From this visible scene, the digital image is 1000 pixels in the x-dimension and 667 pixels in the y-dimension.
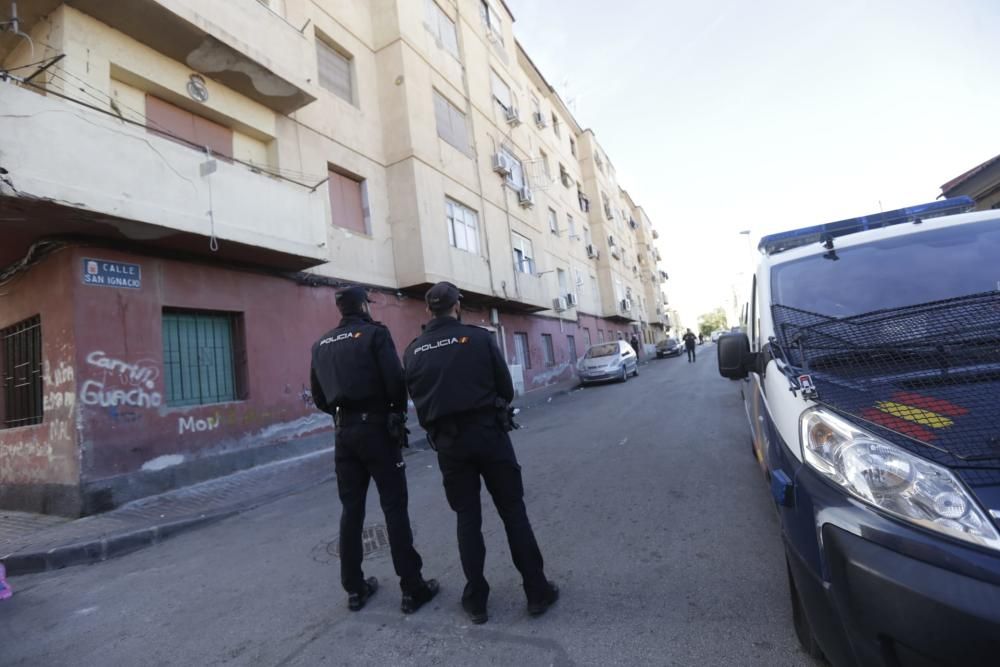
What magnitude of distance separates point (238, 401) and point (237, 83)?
207 inches

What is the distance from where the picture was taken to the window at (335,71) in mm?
10930

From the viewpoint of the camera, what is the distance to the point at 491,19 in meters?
18.9

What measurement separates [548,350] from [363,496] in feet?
56.8

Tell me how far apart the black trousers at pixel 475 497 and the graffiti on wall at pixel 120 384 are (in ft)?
18.9

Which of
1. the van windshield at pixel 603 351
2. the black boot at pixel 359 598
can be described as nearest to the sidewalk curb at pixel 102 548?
the black boot at pixel 359 598

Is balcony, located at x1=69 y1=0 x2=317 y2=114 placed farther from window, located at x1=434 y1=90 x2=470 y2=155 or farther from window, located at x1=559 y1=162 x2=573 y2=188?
window, located at x1=559 y1=162 x2=573 y2=188

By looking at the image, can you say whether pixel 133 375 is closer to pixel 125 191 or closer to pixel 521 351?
pixel 125 191

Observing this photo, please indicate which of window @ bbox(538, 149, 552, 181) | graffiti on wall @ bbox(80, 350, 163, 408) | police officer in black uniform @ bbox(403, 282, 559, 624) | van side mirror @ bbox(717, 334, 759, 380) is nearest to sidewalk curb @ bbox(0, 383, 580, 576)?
graffiti on wall @ bbox(80, 350, 163, 408)

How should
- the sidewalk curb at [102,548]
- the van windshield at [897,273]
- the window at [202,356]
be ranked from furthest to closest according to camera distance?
1. the window at [202,356]
2. the sidewalk curb at [102,548]
3. the van windshield at [897,273]

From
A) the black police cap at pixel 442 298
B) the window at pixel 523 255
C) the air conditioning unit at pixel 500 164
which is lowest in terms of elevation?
the black police cap at pixel 442 298

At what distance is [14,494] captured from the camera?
666 cm

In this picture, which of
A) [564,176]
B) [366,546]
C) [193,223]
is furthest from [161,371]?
[564,176]

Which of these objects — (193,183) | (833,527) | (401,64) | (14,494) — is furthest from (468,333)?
(401,64)

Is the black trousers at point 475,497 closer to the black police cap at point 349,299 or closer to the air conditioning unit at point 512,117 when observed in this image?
the black police cap at point 349,299
